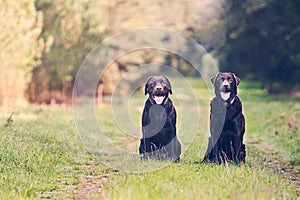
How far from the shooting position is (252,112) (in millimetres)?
19297

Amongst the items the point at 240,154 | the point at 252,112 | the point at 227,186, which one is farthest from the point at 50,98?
the point at 227,186

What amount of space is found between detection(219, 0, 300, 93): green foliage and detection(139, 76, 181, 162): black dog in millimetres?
16948

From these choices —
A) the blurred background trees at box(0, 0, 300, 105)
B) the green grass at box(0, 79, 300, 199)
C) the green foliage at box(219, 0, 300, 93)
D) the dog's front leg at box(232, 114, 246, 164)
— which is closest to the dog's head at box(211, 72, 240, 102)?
the dog's front leg at box(232, 114, 246, 164)

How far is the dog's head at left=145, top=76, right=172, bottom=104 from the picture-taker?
7809 millimetres

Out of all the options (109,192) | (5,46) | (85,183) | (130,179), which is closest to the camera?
(109,192)

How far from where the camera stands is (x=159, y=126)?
25.7 feet

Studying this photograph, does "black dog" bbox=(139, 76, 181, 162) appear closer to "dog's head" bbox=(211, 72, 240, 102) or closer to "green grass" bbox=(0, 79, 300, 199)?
"green grass" bbox=(0, 79, 300, 199)

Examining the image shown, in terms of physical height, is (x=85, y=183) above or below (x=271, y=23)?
below

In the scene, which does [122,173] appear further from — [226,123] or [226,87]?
[226,87]

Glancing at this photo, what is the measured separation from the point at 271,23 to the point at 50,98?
12.7 metres

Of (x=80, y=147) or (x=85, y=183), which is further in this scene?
(x=80, y=147)

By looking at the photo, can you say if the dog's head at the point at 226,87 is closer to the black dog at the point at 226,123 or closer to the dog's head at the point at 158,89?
the black dog at the point at 226,123

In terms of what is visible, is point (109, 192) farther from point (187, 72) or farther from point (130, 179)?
point (187, 72)

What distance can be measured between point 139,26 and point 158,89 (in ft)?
66.5
